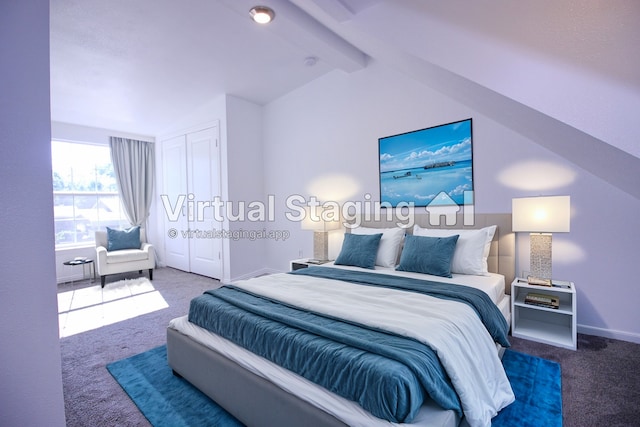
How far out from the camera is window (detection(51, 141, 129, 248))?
4883 mm

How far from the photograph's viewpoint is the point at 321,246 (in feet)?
12.9

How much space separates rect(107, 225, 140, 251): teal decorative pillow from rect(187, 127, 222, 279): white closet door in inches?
34.4

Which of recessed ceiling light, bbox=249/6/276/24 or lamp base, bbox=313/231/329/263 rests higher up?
recessed ceiling light, bbox=249/6/276/24

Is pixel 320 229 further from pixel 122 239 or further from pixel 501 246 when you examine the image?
pixel 122 239

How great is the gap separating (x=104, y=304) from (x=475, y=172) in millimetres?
4616

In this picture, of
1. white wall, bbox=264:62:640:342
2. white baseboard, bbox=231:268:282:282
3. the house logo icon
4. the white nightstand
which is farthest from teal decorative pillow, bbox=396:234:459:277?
white baseboard, bbox=231:268:282:282

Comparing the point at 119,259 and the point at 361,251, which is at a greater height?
the point at 361,251

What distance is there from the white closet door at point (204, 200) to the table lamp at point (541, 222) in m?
3.88

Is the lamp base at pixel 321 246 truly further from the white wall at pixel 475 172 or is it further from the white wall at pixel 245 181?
the white wall at pixel 245 181

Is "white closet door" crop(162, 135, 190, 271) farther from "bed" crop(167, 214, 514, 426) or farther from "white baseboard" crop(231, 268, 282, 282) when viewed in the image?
"bed" crop(167, 214, 514, 426)

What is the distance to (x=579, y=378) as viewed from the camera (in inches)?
77.3

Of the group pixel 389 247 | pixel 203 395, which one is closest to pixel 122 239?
pixel 203 395

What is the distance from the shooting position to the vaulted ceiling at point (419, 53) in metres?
1.58

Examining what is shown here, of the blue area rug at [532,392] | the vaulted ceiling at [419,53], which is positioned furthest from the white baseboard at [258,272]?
the blue area rug at [532,392]
